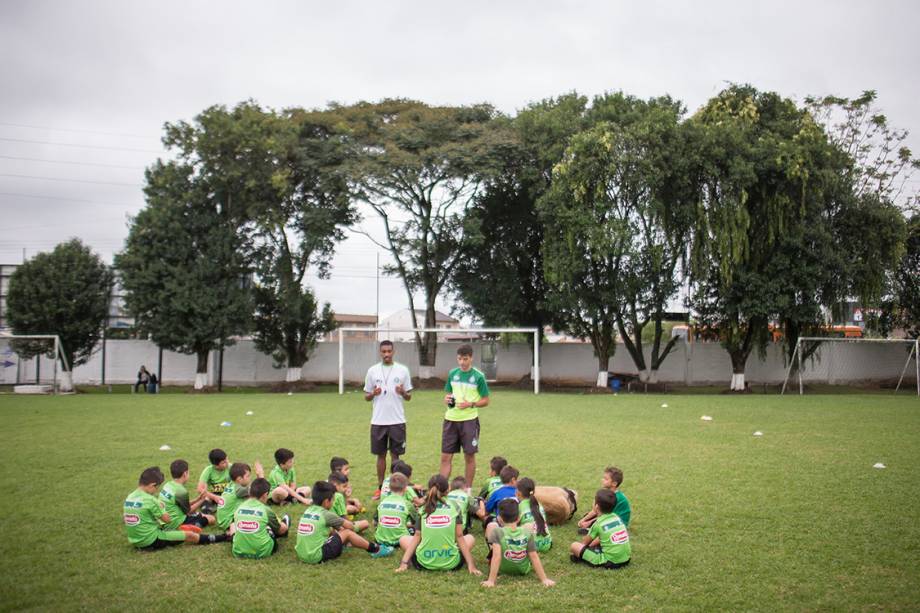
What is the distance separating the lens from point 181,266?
102 ft

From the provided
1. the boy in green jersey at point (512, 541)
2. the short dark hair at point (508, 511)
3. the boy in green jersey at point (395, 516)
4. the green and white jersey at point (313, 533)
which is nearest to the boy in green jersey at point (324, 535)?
the green and white jersey at point (313, 533)

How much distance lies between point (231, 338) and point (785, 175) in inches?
973

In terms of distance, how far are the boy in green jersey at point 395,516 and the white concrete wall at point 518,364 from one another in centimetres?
3066

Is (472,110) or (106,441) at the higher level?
(472,110)

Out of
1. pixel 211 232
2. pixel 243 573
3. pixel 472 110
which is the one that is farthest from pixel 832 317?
pixel 243 573

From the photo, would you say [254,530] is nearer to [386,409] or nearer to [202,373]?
[386,409]


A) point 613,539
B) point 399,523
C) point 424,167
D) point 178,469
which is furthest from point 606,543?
point 424,167

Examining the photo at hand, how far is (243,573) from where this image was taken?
605 centimetres

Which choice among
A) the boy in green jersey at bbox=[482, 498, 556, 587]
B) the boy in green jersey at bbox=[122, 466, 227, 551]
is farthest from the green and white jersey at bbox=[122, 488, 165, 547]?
the boy in green jersey at bbox=[482, 498, 556, 587]

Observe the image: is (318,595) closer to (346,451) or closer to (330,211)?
(346,451)

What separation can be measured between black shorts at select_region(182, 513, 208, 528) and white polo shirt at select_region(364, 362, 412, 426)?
238 centimetres

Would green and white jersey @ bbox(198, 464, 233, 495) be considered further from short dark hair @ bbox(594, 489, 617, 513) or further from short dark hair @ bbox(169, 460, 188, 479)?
short dark hair @ bbox(594, 489, 617, 513)

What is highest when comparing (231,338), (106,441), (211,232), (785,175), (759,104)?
(759,104)

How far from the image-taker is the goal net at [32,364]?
98.8 ft
